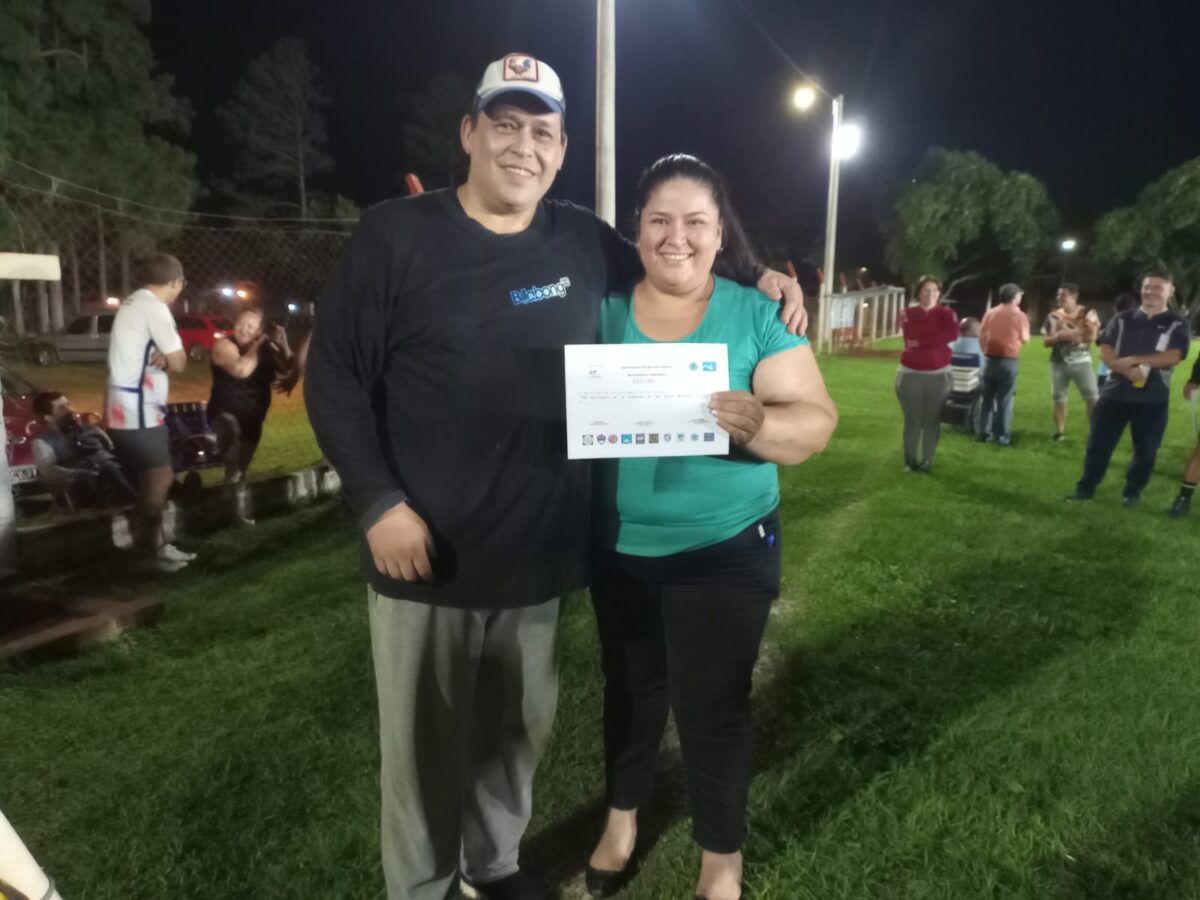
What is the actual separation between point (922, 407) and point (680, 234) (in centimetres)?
639

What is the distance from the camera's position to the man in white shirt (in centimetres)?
504

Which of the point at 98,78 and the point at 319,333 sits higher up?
the point at 98,78

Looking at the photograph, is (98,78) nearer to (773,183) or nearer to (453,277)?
(773,183)

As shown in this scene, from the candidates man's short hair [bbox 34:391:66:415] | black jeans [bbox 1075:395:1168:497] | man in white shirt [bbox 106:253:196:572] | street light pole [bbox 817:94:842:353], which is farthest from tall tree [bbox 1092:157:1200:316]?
man's short hair [bbox 34:391:66:415]

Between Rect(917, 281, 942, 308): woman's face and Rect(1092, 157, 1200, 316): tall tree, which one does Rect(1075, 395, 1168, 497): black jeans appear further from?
Rect(1092, 157, 1200, 316): tall tree

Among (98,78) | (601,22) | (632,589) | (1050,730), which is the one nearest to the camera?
(632,589)

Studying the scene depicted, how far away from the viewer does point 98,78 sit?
85.6ft

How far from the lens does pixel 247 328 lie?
6.46 meters

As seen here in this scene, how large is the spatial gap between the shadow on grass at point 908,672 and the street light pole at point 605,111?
3.60 m

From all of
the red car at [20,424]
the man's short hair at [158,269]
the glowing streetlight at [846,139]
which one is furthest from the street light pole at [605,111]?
the glowing streetlight at [846,139]

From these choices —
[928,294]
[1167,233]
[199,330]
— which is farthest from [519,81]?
[1167,233]

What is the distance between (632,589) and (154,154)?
29.2m

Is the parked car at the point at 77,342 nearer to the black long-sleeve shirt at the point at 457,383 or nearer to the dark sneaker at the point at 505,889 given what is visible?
the dark sneaker at the point at 505,889

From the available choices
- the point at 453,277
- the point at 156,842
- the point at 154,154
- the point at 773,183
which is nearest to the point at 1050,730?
the point at 453,277
